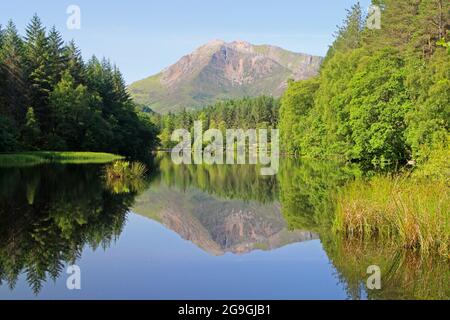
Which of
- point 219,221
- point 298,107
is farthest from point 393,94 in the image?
point 298,107

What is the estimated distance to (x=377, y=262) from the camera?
12.3m

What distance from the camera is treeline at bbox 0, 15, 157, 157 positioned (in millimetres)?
65312

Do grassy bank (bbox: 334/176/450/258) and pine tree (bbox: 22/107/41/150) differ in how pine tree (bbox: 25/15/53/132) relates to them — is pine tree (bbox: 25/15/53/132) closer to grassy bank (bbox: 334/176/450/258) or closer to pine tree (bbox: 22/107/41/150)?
pine tree (bbox: 22/107/41/150)

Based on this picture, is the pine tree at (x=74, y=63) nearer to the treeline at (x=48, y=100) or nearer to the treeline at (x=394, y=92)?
the treeline at (x=48, y=100)

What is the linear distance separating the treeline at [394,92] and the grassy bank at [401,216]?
1394 centimetres

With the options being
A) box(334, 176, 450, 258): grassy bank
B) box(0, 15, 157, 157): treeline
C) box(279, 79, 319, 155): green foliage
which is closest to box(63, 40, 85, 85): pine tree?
box(0, 15, 157, 157): treeline

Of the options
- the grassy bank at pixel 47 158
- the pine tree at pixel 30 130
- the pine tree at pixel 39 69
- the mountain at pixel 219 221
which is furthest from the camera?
the pine tree at pixel 39 69

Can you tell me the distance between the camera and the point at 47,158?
6266cm

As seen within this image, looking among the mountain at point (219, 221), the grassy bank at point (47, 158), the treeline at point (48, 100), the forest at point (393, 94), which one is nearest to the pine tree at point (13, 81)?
the treeline at point (48, 100)

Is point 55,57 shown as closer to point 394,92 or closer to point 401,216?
point 394,92

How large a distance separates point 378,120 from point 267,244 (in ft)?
93.3

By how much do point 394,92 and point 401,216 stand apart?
30.2m

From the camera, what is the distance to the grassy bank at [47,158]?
5472cm
